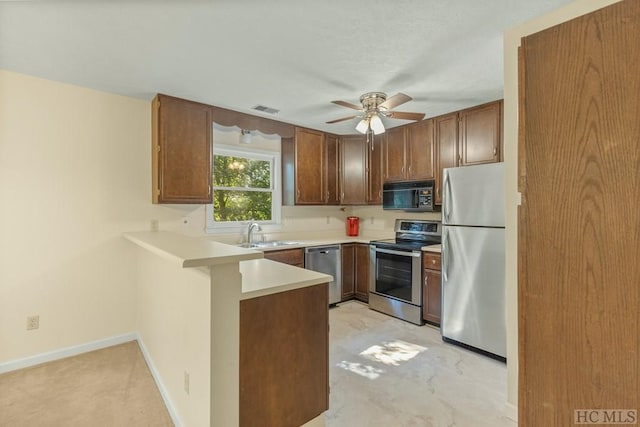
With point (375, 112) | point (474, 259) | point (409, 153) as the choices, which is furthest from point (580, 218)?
point (409, 153)

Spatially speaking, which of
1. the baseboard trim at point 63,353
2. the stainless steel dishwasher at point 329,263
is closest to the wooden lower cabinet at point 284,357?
the stainless steel dishwasher at point 329,263

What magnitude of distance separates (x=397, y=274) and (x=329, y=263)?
0.91 metres

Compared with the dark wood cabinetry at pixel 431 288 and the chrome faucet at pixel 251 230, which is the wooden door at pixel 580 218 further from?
the chrome faucet at pixel 251 230

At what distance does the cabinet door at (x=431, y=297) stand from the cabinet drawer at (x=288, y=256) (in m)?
1.49

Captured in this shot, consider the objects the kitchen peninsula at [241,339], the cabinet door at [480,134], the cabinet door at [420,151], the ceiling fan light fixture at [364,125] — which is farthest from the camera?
the cabinet door at [420,151]

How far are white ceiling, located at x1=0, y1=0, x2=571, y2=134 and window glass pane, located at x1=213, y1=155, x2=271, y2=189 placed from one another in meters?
1.04

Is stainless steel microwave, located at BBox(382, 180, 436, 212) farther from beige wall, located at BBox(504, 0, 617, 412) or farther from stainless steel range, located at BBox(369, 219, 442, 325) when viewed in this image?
beige wall, located at BBox(504, 0, 617, 412)

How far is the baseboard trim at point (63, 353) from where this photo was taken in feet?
8.16

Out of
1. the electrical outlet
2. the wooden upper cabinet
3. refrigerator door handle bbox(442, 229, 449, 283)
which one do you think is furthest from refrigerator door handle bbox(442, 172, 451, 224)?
the electrical outlet

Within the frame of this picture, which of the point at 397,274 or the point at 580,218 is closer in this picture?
the point at 580,218

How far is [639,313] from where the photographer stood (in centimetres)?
57

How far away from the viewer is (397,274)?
3.68m

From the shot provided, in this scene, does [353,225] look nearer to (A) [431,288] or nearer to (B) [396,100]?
(A) [431,288]

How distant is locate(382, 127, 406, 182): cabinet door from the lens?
4.05 metres
